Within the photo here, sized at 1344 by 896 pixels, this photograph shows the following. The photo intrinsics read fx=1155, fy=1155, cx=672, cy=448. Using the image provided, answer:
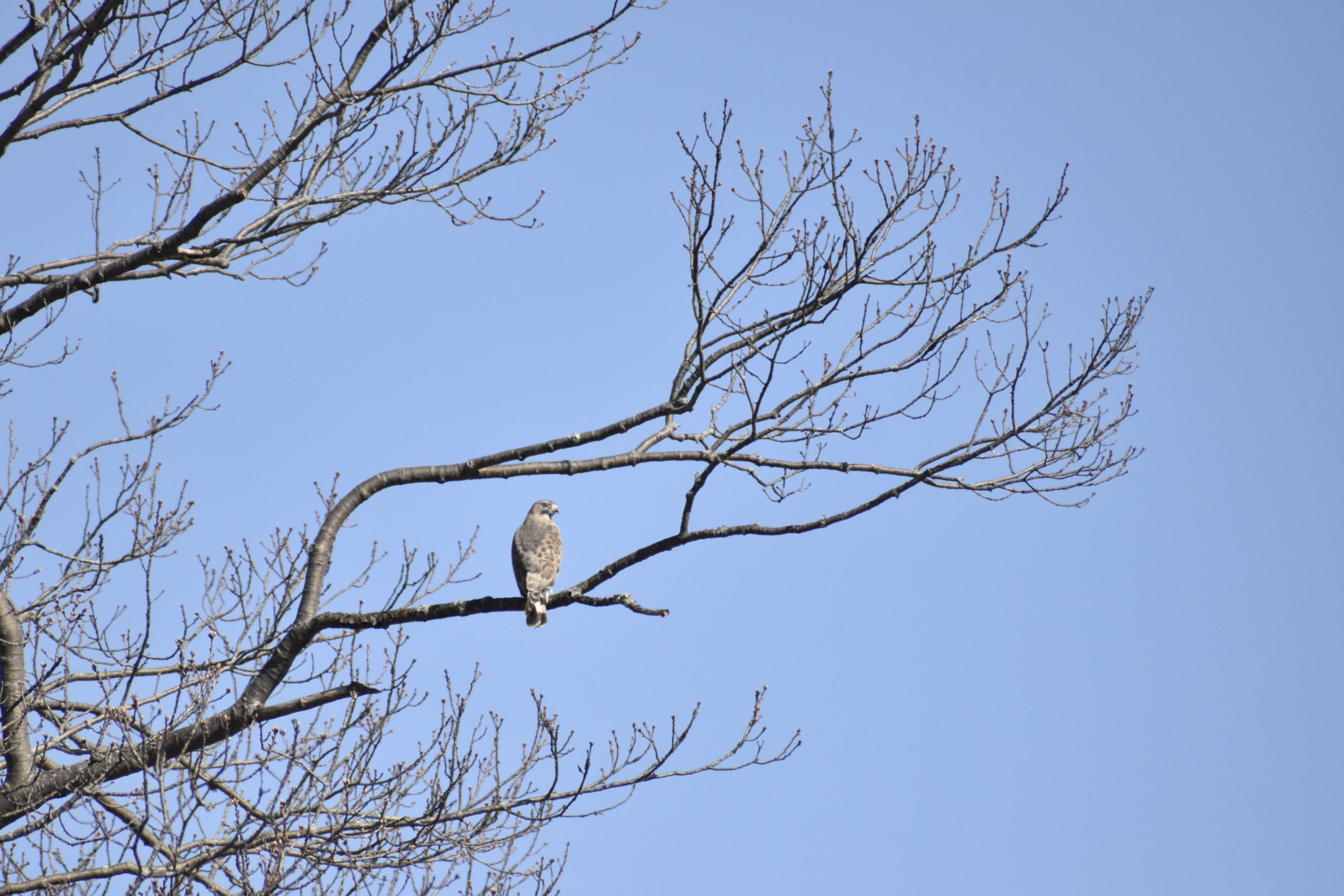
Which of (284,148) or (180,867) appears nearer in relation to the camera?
(180,867)

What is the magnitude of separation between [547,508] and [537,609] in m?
3.40

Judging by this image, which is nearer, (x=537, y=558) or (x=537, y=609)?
(x=537, y=609)

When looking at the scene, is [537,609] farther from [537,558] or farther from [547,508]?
[547,508]

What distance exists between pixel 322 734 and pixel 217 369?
8.60 feet

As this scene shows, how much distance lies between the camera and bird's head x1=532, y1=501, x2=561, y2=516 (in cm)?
936

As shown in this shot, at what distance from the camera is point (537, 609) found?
6016mm

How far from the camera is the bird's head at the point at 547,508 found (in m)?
9.36

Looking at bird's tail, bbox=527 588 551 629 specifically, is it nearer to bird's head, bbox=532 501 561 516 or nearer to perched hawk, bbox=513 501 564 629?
perched hawk, bbox=513 501 564 629

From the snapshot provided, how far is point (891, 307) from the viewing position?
565 cm

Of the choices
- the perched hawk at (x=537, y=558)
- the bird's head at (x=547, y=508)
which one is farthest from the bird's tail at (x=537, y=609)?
the bird's head at (x=547, y=508)

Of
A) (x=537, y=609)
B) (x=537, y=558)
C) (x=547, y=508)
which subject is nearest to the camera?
(x=537, y=609)

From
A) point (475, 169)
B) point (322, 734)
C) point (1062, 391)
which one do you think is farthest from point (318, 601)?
point (1062, 391)

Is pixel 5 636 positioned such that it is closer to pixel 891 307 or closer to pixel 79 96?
pixel 79 96

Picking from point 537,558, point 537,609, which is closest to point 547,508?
point 537,558
